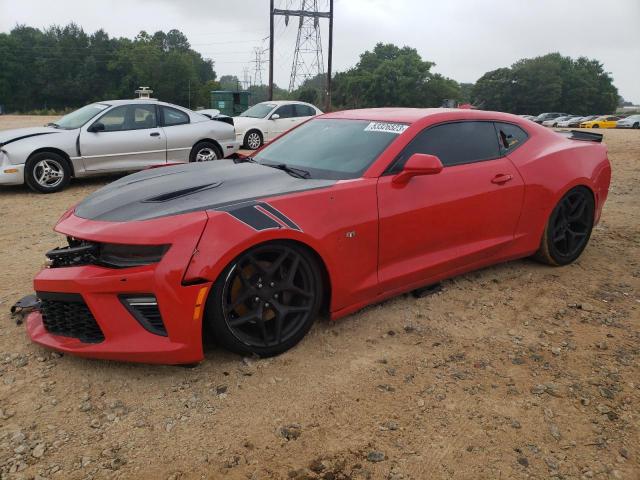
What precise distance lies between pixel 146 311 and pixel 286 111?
12.0 m

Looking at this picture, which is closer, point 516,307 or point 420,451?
point 420,451

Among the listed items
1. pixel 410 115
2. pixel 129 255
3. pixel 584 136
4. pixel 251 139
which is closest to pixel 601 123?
pixel 251 139

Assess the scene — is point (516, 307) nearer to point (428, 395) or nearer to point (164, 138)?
point (428, 395)

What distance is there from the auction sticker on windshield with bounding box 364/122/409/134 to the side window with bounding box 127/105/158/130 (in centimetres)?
556

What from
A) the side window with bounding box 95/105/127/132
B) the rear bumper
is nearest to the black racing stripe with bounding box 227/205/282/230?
the side window with bounding box 95/105/127/132

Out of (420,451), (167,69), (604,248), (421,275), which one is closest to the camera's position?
(420,451)

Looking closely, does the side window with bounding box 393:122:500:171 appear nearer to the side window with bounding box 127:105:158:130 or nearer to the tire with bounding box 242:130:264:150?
the side window with bounding box 127:105:158:130

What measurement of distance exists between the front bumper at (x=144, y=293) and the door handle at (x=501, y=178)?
7.30 feet

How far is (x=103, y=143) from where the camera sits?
7.56 metres

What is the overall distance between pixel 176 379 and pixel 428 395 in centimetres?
133

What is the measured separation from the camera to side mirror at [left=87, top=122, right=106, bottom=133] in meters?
7.51

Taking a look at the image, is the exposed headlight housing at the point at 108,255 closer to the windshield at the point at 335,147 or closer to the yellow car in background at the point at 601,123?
the windshield at the point at 335,147

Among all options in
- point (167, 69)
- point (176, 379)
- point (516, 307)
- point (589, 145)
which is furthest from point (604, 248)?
point (167, 69)

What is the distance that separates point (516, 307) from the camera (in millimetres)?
3602
